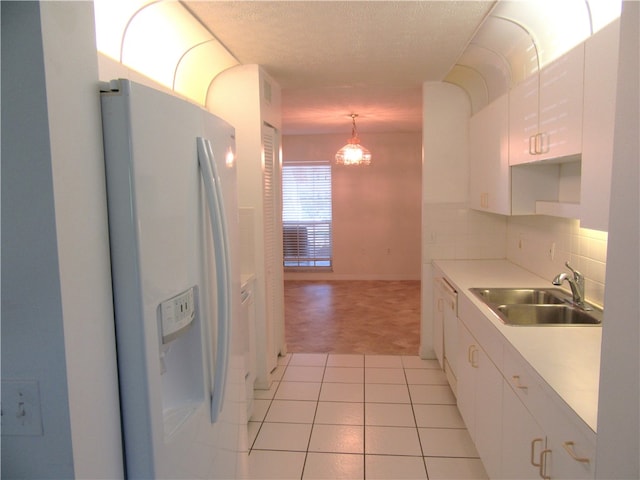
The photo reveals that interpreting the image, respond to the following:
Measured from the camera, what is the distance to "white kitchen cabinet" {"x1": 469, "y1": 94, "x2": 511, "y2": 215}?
283 centimetres

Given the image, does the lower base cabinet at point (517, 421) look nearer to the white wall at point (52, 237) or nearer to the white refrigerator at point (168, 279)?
the white refrigerator at point (168, 279)

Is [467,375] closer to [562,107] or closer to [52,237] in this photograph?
[562,107]

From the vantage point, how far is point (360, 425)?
112 inches

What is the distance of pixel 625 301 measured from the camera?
2.75ft

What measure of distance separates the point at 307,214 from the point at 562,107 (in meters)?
5.77

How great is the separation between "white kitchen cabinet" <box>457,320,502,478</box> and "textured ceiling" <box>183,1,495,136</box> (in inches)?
70.5

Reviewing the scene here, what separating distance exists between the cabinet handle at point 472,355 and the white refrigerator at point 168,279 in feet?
4.68

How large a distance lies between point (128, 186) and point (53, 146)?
0.66 ft

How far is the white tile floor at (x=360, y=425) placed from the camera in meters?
2.40

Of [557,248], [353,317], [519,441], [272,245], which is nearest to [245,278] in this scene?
[272,245]

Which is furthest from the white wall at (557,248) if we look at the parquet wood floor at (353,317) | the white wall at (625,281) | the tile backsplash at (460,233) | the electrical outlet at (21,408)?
the electrical outlet at (21,408)

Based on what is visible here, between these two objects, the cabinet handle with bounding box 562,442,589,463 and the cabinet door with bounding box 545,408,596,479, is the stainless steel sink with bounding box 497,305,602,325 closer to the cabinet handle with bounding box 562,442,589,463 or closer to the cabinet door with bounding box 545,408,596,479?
the cabinet door with bounding box 545,408,596,479

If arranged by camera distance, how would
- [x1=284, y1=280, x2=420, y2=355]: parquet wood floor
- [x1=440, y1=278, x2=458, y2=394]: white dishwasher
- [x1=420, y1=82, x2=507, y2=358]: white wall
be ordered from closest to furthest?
[x1=440, y1=278, x2=458, y2=394]: white dishwasher → [x1=420, y1=82, x2=507, y2=358]: white wall → [x1=284, y1=280, x2=420, y2=355]: parquet wood floor

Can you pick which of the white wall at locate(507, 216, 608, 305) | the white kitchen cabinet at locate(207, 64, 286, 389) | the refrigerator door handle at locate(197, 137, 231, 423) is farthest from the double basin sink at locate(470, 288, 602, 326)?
the white kitchen cabinet at locate(207, 64, 286, 389)
